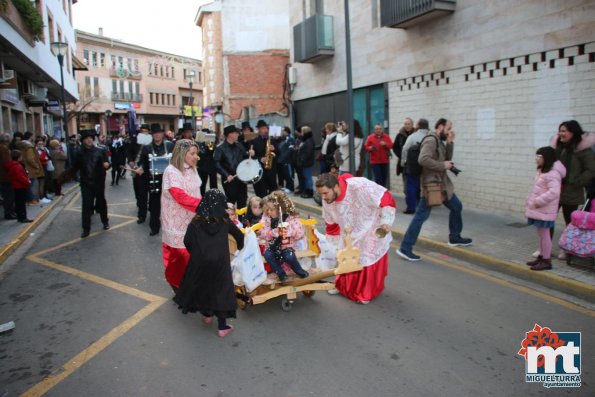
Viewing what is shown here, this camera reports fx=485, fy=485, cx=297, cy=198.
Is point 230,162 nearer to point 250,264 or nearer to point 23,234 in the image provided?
point 23,234

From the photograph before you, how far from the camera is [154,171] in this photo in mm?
9078

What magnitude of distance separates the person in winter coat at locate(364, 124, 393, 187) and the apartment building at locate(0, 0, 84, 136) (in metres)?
9.16

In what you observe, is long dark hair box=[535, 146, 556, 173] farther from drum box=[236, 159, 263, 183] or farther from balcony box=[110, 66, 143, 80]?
balcony box=[110, 66, 143, 80]

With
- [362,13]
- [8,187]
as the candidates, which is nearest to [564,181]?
[362,13]

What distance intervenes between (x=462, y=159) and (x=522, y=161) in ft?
5.00

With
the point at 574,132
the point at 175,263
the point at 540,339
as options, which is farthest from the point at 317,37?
the point at 540,339

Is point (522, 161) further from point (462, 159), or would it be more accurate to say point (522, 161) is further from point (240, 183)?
point (240, 183)

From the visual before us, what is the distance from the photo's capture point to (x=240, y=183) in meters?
9.01

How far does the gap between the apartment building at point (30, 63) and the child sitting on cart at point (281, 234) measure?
10.2 metres

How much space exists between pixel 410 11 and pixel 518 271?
6992 millimetres

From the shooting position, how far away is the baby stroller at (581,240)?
580 centimetres

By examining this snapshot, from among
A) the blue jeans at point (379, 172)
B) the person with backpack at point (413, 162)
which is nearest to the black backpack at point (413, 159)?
the person with backpack at point (413, 162)

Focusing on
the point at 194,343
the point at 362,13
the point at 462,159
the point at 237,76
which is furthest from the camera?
the point at 237,76

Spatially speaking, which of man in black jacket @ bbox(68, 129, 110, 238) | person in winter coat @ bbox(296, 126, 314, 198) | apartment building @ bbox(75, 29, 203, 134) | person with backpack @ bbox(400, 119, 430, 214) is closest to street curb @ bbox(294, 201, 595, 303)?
person with backpack @ bbox(400, 119, 430, 214)
